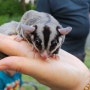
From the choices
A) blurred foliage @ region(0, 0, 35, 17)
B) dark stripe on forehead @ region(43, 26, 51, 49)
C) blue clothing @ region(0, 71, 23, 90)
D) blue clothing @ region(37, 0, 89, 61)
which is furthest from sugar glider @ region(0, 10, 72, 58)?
blurred foliage @ region(0, 0, 35, 17)

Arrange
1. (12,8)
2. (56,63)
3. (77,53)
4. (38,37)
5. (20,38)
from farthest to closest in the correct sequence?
(12,8), (77,53), (20,38), (38,37), (56,63)

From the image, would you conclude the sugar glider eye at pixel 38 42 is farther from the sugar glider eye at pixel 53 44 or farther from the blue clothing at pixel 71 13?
the blue clothing at pixel 71 13

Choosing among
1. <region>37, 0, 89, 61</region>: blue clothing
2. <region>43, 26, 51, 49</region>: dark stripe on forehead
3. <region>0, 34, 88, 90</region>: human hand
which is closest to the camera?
<region>0, 34, 88, 90</region>: human hand

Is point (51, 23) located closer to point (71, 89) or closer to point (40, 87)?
point (71, 89)

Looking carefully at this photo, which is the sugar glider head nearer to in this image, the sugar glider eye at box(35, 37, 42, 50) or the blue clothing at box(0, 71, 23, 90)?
the sugar glider eye at box(35, 37, 42, 50)

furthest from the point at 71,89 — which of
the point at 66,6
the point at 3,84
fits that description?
the point at 66,6

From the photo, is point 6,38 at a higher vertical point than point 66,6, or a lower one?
higher

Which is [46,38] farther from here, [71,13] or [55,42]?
[71,13]
